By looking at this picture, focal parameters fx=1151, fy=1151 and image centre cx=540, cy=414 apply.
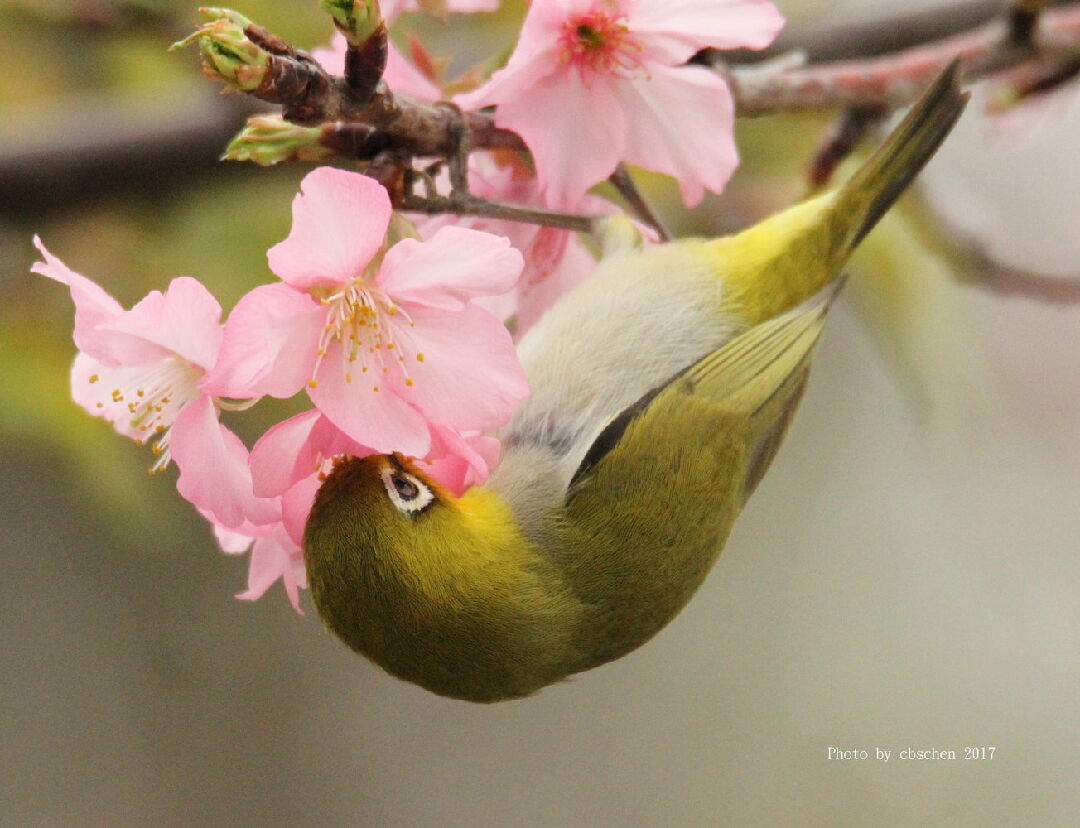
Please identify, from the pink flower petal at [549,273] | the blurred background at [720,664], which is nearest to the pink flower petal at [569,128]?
the pink flower petal at [549,273]

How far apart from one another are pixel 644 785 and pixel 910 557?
5.88 ft

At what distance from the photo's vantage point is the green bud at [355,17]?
3.13 ft

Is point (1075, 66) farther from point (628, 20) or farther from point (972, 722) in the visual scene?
point (972, 722)

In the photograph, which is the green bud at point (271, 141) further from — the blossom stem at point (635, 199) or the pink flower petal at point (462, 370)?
the blossom stem at point (635, 199)

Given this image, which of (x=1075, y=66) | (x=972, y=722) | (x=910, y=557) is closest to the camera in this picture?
(x=1075, y=66)

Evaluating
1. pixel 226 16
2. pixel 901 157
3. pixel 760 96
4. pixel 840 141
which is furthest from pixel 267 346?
pixel 840 141

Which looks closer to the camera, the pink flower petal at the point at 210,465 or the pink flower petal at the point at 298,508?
the pink flower petal at the point at 210,465

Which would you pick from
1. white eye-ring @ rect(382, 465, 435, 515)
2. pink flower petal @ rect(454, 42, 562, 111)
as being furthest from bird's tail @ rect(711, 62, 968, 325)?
white eye-ring @ rect(382, 465, 435, 515)

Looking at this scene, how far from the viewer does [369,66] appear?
1036 millimetres

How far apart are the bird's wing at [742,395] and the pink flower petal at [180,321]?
1.88ft

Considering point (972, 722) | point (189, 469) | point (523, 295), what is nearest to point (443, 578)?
point (189, 469)

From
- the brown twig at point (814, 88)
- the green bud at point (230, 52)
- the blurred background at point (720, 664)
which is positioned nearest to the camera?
the green bud at point (230, 52)

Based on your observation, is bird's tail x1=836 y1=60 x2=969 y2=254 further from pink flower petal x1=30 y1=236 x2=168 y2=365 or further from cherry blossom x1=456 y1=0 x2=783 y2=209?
pink flower petal x1=30 y1=236 x2=168 y2=365

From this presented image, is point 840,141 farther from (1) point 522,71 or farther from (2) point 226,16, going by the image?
(2) point 226,16
